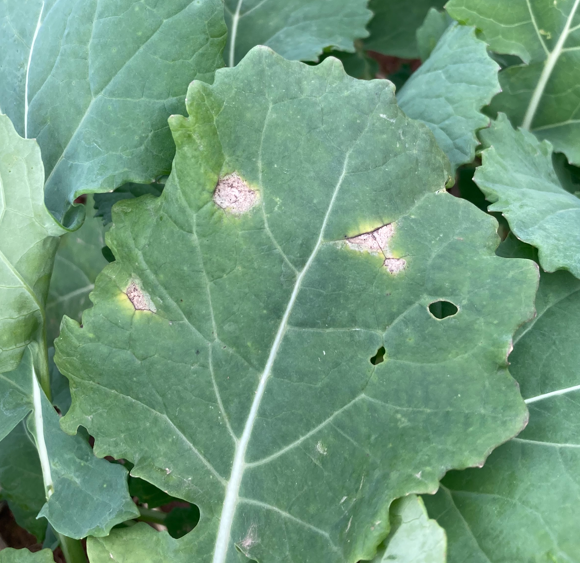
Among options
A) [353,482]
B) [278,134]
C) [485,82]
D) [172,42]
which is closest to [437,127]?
[485,82]

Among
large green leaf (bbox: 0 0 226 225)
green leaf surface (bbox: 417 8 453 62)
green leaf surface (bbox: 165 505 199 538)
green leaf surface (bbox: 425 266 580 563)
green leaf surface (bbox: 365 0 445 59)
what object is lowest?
green leaf surface (bbox: 165 505 199 538)

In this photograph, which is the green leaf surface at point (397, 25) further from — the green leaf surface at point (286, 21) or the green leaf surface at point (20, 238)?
the green leaf surface at point (20, 238)

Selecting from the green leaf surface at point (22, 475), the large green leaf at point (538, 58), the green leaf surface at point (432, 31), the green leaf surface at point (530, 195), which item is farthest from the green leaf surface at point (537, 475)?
the green leaf surface at point (22, 475)

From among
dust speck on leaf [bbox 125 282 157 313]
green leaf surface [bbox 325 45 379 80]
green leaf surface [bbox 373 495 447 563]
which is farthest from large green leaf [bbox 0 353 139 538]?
green leaf surface [bbox 325 45 379 80]

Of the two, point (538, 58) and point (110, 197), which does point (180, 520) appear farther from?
point (538, 58)

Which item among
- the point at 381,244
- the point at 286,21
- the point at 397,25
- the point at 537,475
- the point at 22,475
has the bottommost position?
the point at 22,475

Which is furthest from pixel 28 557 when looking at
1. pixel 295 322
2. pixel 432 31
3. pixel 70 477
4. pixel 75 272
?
pixel 432 31

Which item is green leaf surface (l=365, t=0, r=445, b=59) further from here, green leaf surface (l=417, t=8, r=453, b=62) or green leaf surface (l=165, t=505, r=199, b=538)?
green leaf surface (l=165, t=505, r=199, b=538)
